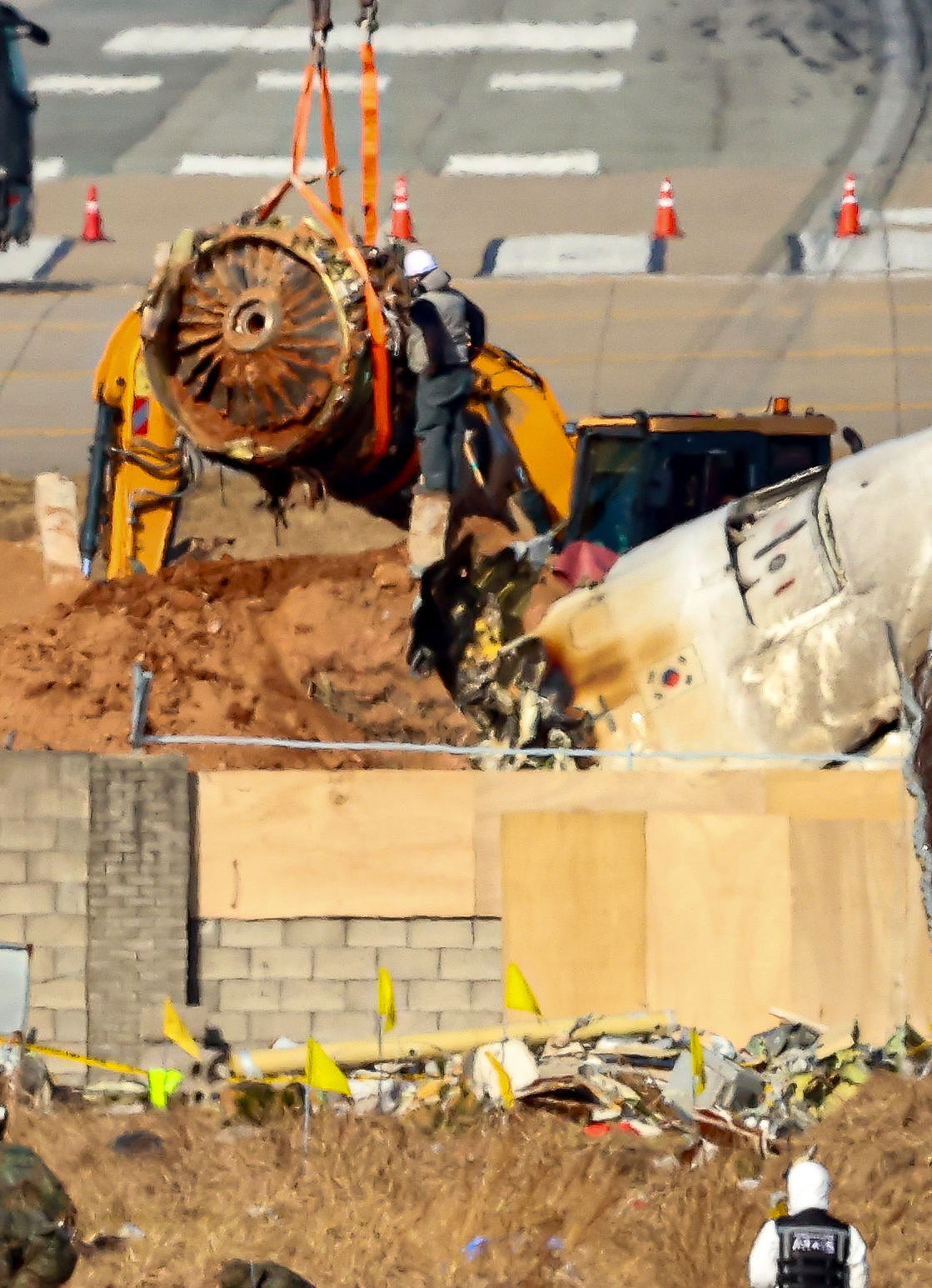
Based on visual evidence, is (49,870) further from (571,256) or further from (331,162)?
(571,256)

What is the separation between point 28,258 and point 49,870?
19460 mm

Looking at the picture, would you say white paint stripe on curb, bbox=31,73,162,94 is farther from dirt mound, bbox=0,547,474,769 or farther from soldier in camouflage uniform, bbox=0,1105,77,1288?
soldier in camouflage uniform, bbox=0,1105,77,1288

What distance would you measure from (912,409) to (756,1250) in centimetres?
1791

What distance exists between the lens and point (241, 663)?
15.2 m

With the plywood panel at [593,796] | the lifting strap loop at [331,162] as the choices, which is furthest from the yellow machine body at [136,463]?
the plywood panel at [593,796]

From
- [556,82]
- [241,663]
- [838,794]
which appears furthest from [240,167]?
[838,794]

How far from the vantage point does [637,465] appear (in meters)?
16.7

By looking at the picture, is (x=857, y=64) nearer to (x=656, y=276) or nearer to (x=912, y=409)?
(x=656, y=276)

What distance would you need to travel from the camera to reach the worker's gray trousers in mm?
15727

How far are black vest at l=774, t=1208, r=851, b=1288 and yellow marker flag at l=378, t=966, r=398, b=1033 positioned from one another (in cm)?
424

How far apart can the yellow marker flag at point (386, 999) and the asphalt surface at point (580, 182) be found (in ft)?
43.8

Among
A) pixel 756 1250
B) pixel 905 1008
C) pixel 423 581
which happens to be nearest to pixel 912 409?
pixel 423 581

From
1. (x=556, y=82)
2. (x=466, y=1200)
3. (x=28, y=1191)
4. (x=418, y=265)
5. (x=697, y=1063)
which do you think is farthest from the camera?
(x=556, y=82)

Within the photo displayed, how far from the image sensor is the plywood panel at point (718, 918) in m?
12.3
